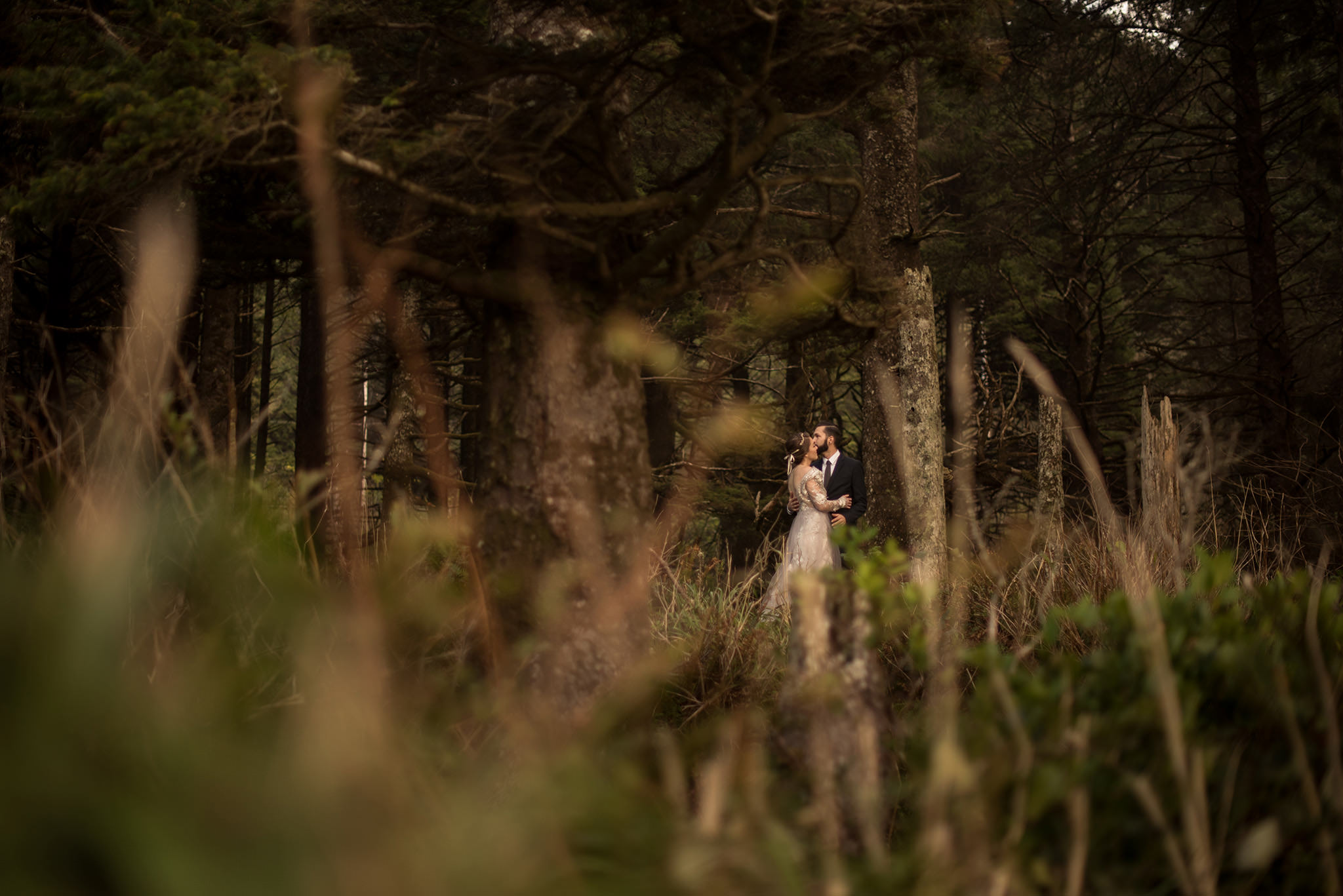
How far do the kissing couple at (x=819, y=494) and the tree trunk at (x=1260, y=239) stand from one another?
15.0ft

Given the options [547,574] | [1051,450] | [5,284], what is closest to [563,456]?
[547,574]

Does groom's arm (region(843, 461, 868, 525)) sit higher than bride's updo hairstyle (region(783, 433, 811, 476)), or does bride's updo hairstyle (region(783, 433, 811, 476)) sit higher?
bride's updo hairstyle (region(783, 433, 811, 476))

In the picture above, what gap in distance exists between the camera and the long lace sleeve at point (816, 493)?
31.4 ft

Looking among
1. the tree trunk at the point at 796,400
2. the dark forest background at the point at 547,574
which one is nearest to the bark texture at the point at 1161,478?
the dark forest background at the point at 547,574

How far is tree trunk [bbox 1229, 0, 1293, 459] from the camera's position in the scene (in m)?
11.0

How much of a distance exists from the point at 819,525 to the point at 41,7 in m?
6.98

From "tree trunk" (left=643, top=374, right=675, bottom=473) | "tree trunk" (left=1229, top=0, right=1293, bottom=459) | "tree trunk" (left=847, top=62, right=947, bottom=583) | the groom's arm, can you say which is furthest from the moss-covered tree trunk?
"tree trunk" (left=643, top=374, right=675, bottom=473)

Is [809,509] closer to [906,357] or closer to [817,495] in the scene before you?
[817,495]

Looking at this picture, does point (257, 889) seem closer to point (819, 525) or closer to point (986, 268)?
point (819, 525)

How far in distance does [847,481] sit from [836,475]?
12cm

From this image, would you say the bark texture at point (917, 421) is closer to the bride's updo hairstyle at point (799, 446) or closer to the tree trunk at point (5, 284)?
the bride's updo hairstyle at point (799, 446)

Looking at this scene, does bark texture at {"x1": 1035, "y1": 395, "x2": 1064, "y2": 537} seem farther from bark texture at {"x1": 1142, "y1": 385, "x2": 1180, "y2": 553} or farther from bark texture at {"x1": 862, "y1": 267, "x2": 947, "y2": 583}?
bark texture at {"x1": 1142, "y1": 385, "x2": 1180, "y2": 553}

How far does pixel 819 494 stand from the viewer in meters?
9.58

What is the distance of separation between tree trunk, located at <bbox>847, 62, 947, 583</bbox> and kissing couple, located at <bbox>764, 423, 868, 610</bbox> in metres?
0.93
